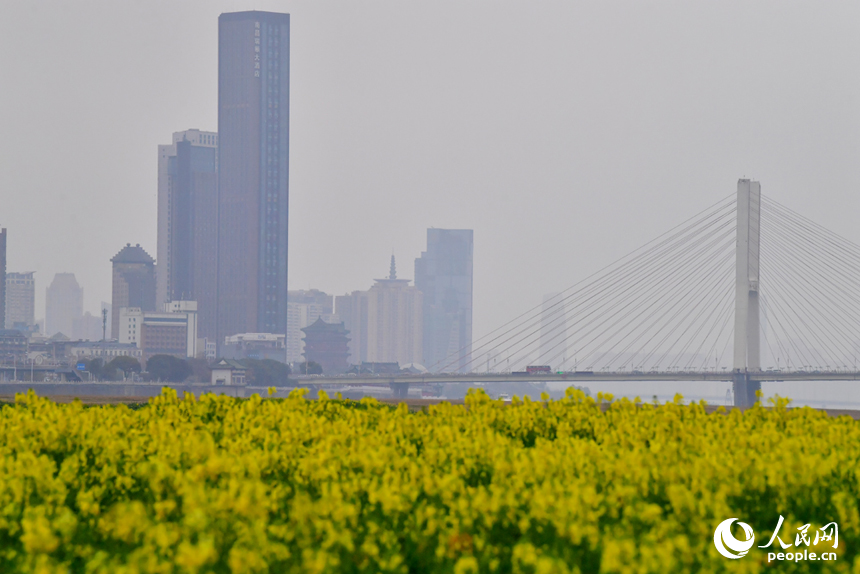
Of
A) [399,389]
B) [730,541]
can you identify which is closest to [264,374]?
[399,389]

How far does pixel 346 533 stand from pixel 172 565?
2.50ft

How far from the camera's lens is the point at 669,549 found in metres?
3.96

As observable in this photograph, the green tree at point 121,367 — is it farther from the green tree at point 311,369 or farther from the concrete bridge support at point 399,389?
the concrete bridge support at point 399,389

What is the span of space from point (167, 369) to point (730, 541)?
14611 centimetres

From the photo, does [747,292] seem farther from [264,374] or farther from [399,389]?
[264,374]

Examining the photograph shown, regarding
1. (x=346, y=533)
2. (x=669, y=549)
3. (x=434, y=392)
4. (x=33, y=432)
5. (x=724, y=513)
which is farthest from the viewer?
(x=434, y=392)

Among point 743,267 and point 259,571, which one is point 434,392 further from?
point 259,571

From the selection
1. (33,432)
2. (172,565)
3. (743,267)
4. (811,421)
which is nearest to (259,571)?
(172,565)

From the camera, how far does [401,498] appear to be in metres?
5.22

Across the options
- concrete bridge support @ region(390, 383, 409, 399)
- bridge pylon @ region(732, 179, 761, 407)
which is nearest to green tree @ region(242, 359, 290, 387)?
concrete bridge support @ region(390, 383, 409, 399)

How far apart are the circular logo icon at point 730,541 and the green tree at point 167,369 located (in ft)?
473

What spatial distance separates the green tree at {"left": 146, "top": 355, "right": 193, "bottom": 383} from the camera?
473 ft

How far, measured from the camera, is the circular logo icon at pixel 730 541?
4.82 meters

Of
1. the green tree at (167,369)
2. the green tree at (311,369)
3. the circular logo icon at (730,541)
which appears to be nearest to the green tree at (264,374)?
the green tree at (167,369)
